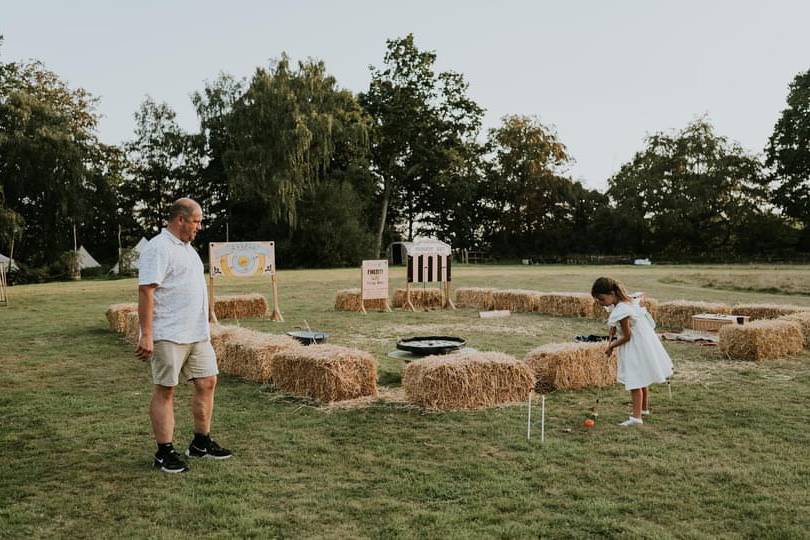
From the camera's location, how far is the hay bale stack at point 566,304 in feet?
49.0

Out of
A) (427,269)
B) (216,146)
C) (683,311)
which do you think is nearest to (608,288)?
(683,311)

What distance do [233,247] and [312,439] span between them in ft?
32.4

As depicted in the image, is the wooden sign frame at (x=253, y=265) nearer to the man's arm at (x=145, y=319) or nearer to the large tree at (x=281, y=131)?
the man's arm at (x=145, y=319)

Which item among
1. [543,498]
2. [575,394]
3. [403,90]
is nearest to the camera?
[543,498]

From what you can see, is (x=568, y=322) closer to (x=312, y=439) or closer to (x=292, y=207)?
(x=312, y=439)

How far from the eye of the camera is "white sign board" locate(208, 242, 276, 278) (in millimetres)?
14367


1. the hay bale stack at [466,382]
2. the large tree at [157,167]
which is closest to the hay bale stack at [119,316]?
the hay bale stack at [466,382]

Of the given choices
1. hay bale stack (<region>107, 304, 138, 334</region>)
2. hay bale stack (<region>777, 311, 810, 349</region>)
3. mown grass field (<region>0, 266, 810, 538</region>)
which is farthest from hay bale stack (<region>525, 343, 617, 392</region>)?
hay bale stack (<region>107, 304, 138, 334</region>)

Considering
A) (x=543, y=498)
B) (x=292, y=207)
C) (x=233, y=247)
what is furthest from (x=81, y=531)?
(x=292, y=207)

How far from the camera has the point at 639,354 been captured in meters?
5.86

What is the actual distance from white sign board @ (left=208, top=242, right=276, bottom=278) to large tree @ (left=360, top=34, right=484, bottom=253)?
3614 cm

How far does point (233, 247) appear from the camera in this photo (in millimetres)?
14539

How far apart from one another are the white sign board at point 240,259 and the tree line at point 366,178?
24.8 m

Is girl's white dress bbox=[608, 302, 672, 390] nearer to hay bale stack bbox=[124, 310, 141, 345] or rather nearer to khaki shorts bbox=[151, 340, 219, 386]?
khaki shorts bbox=[151, 340, 219, 386]
